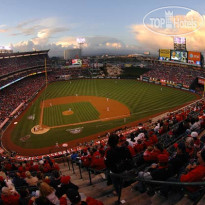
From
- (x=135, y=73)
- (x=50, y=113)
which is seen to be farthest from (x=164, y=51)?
(x=50, y=113)

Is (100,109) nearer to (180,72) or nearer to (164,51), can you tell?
(180,72)

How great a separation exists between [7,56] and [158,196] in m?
70.5

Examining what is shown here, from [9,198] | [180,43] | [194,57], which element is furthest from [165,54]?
[9,198]

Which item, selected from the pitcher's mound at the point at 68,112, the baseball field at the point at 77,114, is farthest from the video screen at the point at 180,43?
the pitcher's mound at the point at 68,112

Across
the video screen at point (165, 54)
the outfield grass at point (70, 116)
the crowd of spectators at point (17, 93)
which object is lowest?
the outfield grass at point (70, 116)

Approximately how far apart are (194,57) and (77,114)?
4246 cm

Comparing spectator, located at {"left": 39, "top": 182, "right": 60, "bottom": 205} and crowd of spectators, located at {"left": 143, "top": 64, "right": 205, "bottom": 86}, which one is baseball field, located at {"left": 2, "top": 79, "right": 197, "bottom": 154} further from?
spectator, located at {"left": 39, "top": 182, "right": 60, "bottom": 205}

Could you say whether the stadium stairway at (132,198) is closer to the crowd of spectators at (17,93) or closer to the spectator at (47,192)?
the spectator at (47,192)

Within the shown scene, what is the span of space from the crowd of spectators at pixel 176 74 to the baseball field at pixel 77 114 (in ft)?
26.2

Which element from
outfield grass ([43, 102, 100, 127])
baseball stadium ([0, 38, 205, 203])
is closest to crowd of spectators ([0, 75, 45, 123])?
baseball stadium ([0, 38, 205, 203])

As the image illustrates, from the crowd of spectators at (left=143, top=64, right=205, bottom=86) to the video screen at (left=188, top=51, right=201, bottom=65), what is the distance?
318cm

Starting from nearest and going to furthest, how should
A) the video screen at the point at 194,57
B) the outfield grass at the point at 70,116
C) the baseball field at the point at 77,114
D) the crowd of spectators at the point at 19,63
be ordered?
the baseball field at the point at 77,114
the outfield grass at the point at 70,116
the video screen at the point at 194,57
the crowd of spectators at the point at 19,63

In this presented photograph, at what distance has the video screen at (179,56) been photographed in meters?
60.1

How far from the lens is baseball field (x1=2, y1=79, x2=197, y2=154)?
26.7 m
